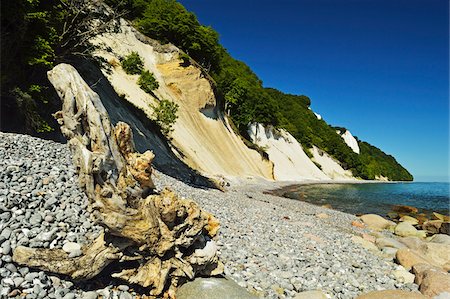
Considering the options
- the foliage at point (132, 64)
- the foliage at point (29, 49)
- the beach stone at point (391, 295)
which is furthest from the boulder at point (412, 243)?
the foliage at point (132, 64)

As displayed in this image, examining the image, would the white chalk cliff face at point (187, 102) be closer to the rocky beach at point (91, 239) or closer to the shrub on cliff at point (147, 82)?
the shrub on cliff at point (147, 82)

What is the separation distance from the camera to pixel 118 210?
5.00 metres

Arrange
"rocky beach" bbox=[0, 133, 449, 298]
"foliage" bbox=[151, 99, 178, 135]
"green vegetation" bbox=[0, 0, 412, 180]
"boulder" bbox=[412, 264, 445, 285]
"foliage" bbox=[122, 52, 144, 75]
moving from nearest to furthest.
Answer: "rocky beach" bbox=[0, 133, 449, 298], "boulder" bbox=[412, 264, 445, 285], "green vegetation" bbox=[0, 0, 412, 180], "foliage" bbox=[151, 99, 178, 135], "foliage" bbox=[122, 52, 144, 75]

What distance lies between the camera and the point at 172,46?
42.8 metres

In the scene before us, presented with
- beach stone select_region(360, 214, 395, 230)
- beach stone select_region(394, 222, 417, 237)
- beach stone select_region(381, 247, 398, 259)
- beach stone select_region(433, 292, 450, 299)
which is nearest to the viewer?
beach stone select_region(433, 292, 450, 299)

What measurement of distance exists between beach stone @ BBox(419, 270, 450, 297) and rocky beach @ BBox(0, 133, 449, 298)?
0.89 ft

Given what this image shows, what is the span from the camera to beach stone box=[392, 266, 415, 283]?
8562 millimetres

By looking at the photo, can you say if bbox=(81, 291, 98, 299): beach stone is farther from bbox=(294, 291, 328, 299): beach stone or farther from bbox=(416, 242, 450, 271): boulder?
bbox=(416, 242, 450, 271): boulder

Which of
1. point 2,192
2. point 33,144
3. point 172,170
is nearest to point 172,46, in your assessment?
point 172,170

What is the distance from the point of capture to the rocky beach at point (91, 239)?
507 cm

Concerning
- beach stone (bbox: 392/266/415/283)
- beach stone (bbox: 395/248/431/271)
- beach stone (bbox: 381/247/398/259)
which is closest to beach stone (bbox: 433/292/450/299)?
beach stone (bbox: 392/266/415/283)

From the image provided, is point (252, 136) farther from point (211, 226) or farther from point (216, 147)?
point (211, 226)

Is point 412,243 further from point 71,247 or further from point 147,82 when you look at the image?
point 147,82

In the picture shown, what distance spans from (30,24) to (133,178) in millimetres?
11355
